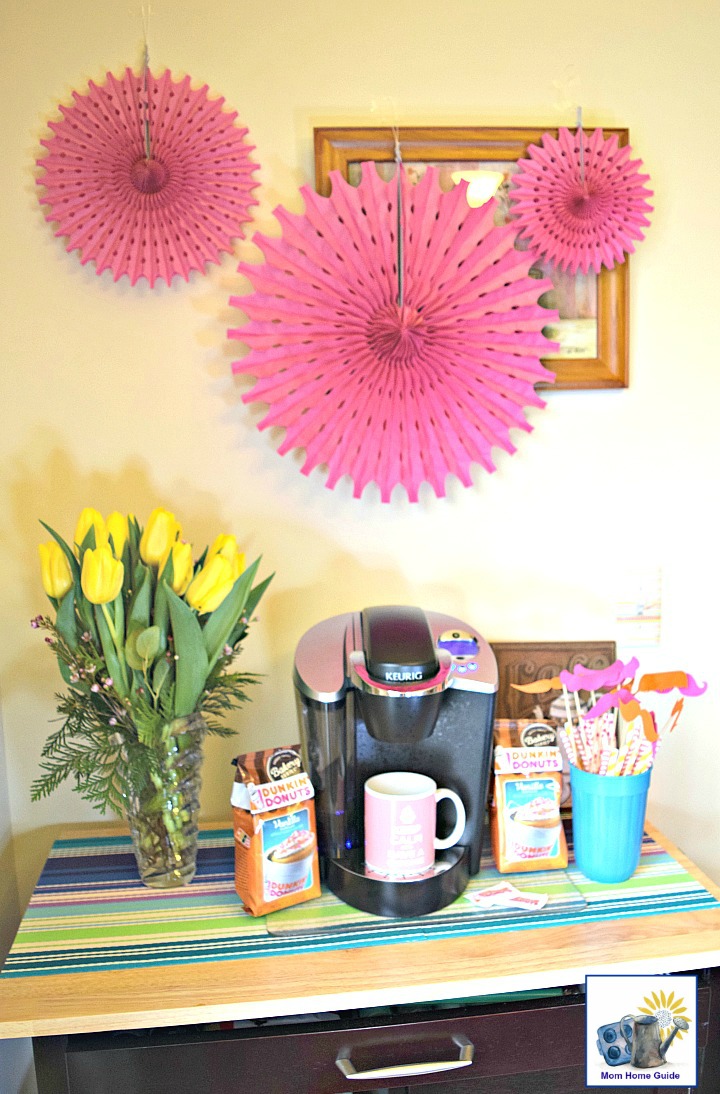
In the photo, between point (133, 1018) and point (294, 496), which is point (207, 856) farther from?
point (294, 496)

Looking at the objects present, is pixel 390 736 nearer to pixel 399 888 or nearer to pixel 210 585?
pixel 399 888

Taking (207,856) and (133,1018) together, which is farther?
(207,856)

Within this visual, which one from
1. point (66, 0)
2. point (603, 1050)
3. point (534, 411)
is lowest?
point (603, 1050)

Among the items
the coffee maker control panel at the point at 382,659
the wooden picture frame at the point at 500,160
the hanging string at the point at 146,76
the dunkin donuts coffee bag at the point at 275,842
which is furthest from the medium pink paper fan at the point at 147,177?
the dunkin donuts coffee bag at the point at 275,842

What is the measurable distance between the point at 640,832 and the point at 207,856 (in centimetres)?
62

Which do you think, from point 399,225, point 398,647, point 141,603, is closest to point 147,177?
point 399,225

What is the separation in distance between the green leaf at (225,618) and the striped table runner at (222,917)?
0.33 m

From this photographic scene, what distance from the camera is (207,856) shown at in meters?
1.31

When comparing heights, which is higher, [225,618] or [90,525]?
[90,525]

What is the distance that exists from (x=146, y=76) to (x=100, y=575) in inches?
29.6

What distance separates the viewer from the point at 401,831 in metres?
1.12

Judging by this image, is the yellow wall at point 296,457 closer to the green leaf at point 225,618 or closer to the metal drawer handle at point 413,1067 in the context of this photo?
the green leaf at point 225,618

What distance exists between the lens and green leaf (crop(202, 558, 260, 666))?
1.21m

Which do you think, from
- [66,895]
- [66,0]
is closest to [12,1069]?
[66,895]
